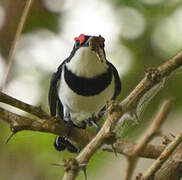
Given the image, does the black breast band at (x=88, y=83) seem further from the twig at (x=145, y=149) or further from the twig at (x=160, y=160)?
the twig at (x=160, y=160)

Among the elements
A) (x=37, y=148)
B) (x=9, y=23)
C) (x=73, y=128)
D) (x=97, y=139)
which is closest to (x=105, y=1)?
(x=9, y=23)

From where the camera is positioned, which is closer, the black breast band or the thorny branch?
the thorny branch

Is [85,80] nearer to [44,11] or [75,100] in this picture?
[75,100]

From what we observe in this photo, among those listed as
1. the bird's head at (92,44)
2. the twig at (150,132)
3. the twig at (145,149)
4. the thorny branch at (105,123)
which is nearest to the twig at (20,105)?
the thorny branch at (105,123)

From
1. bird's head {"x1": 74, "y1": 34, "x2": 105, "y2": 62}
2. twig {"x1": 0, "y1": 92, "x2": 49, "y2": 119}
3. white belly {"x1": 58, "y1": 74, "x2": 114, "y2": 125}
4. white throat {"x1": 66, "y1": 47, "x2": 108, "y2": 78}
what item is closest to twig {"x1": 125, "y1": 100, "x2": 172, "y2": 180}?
twig {"x1": 0, "y1": 92, "x2": 49, "y2": 119}

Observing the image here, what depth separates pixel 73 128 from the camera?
2555 mm

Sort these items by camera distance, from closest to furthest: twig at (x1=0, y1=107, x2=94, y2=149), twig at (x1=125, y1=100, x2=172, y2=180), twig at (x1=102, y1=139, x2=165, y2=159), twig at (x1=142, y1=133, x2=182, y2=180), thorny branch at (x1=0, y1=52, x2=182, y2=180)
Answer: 1. twig at (x1=125, y1=100, x2=172, y2=180)
2. twig at (x1=142, y1=133, x2=182, y2=180)
3. thorny branch at (x1=0, y1=52, x2=182, y2=180)
4. twig at (x1=0, y1=107, x2=94, y2=149)
5. twig at (x1=102, y1=139, x2=165, y2=159)

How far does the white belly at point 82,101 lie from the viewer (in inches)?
129

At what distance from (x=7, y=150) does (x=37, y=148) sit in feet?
1.40

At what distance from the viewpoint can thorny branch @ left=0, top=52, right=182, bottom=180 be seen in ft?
4.60

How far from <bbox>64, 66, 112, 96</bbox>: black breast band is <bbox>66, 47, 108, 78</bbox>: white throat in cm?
3

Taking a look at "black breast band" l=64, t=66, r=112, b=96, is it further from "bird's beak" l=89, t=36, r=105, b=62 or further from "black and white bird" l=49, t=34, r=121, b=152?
"bird's beak" l=89, t=36, r=105, b=62

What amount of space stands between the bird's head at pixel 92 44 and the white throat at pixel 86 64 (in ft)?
0.07

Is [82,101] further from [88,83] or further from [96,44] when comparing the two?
[96,44]
